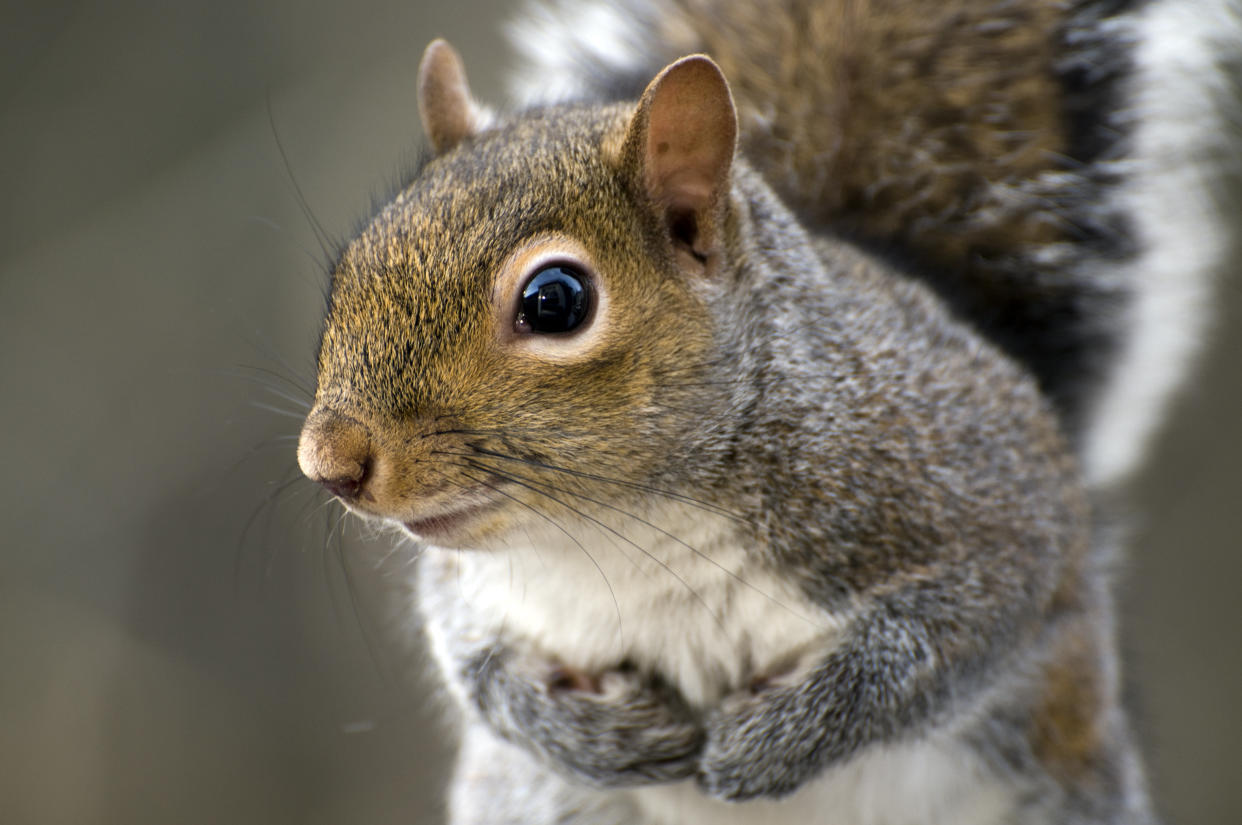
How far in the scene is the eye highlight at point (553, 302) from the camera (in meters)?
1.10

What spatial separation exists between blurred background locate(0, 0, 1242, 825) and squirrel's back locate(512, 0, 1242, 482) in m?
0.79

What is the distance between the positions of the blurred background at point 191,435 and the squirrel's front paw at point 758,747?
44.5 inches

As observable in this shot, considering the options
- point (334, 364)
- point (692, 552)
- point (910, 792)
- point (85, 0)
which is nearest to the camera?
point (334, 364)

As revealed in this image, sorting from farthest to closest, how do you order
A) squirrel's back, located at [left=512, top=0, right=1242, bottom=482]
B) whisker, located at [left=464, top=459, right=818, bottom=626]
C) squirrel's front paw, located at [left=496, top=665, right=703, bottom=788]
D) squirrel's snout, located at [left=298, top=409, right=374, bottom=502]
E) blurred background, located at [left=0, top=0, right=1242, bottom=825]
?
1. blurred background, located at [left=0, top=0, right=1242, bottom=825]
2. squirrel's back, located at [left=512, top=0, right=1242, bottom=482]
3. squirrel's front paw, located at [left=496, top=665, right=703, bottom=788]
4. whisker, located at [left=464, top=459, right=818, bottom=626]
5. squirrel's snout, located at [left=298, top=409, right=374, bottom=502]

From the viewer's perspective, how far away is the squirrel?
112cm

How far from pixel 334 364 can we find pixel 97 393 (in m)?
1.74

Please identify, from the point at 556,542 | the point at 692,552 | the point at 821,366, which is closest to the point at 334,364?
the point at 556,542

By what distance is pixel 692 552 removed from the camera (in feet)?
4.13

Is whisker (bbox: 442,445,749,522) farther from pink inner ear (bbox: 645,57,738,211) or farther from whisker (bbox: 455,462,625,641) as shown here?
pink inner ear (bbox: 645,57,738,211)

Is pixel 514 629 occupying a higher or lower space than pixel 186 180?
lower

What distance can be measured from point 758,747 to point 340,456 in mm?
591

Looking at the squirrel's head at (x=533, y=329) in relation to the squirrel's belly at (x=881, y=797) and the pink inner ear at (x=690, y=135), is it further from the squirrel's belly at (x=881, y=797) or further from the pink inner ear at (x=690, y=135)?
the squirrel's belly at (x=881, y=797)

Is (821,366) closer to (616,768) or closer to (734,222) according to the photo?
(734,222)

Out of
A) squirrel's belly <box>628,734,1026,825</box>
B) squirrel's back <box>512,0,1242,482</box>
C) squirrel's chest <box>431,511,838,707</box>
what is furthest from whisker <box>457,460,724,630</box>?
squirrel's back <box>512,0,1242,482</box>
